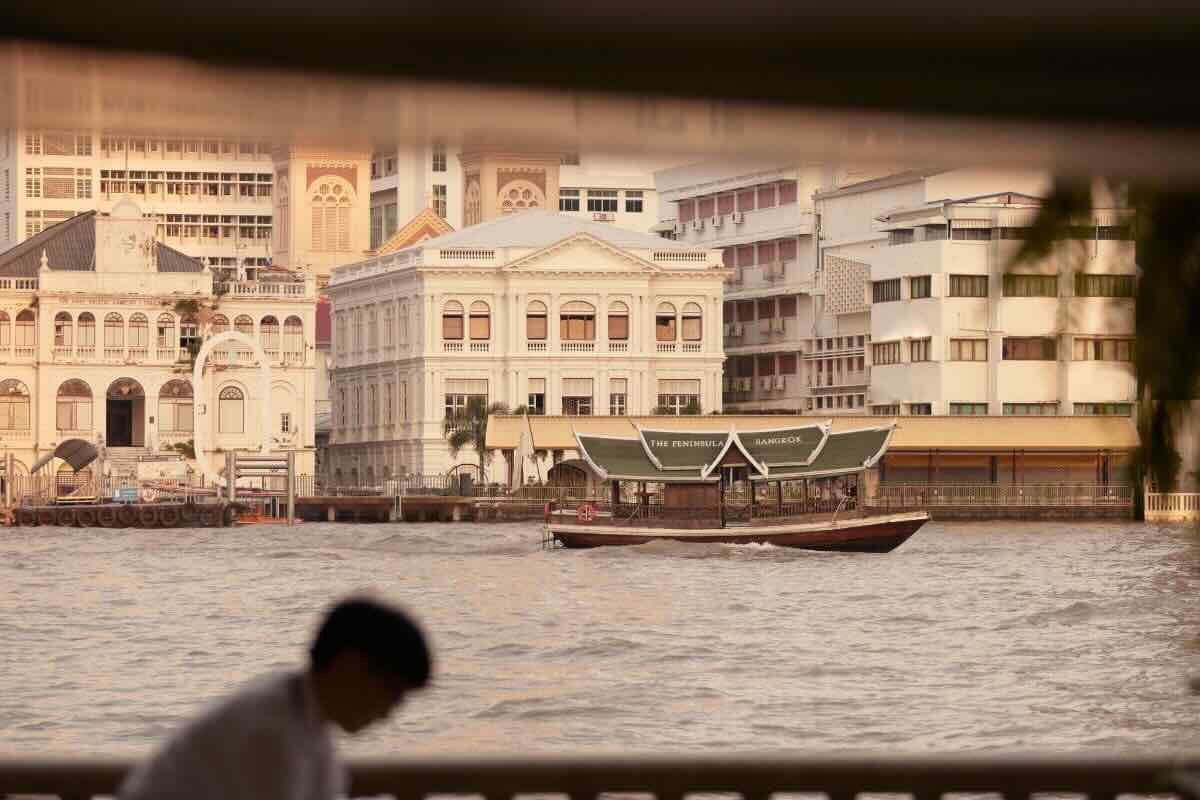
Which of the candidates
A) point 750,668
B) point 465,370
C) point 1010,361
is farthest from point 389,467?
point 750,668

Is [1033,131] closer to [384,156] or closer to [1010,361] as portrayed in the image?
[384,156]

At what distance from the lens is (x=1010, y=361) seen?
9138 centimetres

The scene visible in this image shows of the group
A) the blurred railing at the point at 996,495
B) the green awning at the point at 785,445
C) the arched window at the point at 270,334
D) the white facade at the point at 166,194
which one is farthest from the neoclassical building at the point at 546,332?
the green awning at the point at 785,445

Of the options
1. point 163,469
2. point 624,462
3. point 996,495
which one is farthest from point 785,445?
point 163,469

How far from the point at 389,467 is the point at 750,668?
69.9 meters

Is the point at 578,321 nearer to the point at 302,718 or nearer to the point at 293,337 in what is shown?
the point at 293,337

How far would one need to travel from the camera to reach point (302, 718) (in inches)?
146

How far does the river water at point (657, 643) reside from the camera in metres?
24.1

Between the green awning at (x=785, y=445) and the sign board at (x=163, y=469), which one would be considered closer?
the green awning at (x=785, y=445)

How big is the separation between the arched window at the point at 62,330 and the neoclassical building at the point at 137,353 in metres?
0.04

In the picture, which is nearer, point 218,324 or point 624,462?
point 624,462

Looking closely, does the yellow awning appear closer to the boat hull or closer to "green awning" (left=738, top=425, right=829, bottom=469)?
"green awning" (left=738, top=425, right=829, bottom=469)

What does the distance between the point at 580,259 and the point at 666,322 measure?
14.2 ft

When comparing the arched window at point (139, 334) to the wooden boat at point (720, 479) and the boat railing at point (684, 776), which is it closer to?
the wooden boat at point (720, 479)
